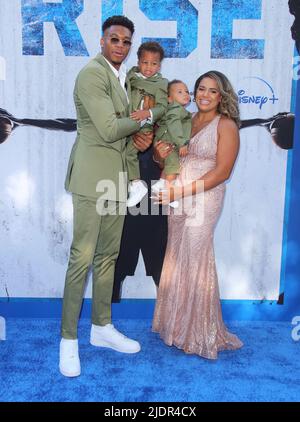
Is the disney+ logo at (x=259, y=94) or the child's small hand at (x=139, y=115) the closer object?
the child's small hand at (x=139, y=115)

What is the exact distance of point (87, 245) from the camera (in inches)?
118

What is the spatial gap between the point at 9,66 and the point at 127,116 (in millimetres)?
1115

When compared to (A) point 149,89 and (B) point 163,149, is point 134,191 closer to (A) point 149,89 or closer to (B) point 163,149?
(B) point 163,149

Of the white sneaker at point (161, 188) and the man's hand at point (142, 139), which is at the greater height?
the man's hand at point (142, 139)

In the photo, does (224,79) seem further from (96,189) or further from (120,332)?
(120,332)

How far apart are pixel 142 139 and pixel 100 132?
16.4 inches

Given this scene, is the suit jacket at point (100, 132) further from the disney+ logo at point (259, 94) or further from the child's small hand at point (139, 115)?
the disney+ logo at point (259, 94)

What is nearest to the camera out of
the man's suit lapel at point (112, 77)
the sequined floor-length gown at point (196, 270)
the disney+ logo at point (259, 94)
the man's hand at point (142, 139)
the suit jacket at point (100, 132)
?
the suit jacket at point (100, 132)

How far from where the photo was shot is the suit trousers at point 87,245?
2.99m

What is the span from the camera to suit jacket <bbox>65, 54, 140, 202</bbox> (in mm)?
2736

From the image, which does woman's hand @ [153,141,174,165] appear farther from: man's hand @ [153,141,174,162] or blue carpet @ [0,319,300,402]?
blue carpet @ [0,319,300,402]

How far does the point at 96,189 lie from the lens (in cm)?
294

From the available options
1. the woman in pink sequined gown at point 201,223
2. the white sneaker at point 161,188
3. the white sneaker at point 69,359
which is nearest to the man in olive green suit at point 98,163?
the white sneaker at point 69,359
